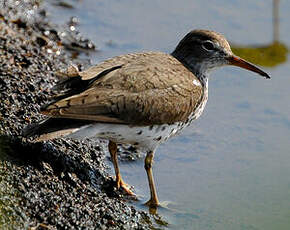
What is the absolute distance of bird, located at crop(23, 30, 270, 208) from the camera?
6.44m

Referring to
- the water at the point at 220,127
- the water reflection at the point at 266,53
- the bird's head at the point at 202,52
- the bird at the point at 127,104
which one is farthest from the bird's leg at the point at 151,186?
the water reflection at the point at 266,53

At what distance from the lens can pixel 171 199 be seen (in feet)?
25.5

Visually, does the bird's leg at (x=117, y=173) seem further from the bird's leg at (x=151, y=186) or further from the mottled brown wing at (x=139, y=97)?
the mottled brown wing at (x=139, y=97)

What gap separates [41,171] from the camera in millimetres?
6539

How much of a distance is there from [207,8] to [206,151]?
4.22 meters

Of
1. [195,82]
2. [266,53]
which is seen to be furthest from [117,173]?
[266,53]

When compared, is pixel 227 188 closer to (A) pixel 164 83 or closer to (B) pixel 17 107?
(A) pixel 164 83

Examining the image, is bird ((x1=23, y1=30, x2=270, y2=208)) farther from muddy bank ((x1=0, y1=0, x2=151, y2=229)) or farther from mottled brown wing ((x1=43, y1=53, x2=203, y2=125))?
muddy bank ((x1=0, y1=0, x2=151, y2=229))

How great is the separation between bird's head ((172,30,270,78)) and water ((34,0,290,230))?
139 centimetres

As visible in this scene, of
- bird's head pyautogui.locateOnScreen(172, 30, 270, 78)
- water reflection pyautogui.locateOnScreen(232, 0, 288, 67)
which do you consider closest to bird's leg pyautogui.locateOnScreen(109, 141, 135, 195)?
bird's head pyautogui.locateOnScreen(172, 30, 270, 78)

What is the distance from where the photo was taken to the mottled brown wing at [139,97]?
6.46 m

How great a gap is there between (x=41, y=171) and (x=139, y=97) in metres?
1.30

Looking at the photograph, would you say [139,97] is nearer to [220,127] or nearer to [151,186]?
[151,186]

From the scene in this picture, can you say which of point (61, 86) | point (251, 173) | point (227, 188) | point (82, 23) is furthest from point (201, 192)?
point (82, 23)
